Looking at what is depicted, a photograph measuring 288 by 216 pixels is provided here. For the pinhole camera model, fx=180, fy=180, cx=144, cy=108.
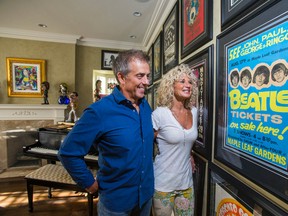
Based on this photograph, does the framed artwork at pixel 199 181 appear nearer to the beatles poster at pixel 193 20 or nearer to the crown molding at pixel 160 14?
the beatles poster at pixel 193 20

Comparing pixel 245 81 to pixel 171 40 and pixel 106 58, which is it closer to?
pixel 171 40

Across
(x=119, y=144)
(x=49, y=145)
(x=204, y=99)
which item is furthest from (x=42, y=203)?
(x=204, y=99)

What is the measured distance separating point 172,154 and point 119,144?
14.7 inches

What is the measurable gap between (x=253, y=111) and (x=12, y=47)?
4159 mm

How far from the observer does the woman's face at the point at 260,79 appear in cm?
71

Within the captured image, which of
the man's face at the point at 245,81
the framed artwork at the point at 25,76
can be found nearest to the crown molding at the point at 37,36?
the framed artwork at the point at 25,76

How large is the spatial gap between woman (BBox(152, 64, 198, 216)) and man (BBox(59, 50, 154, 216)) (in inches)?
4.6

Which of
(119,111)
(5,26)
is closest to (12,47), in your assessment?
(5,26)

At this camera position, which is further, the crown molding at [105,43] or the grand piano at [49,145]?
the crown molding at [105,43]

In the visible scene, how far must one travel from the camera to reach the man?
0.92m

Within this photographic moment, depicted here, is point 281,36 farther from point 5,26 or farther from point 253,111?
point 5,26

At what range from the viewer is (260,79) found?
0.73 meters

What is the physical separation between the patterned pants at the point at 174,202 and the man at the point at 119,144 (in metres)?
0.11

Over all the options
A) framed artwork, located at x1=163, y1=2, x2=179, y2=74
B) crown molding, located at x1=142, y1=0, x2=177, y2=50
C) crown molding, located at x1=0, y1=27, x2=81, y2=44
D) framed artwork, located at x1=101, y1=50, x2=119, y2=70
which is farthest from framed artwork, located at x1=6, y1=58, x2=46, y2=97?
framed artwork, located at x1=163, y1=2, x2=179, y2=74
